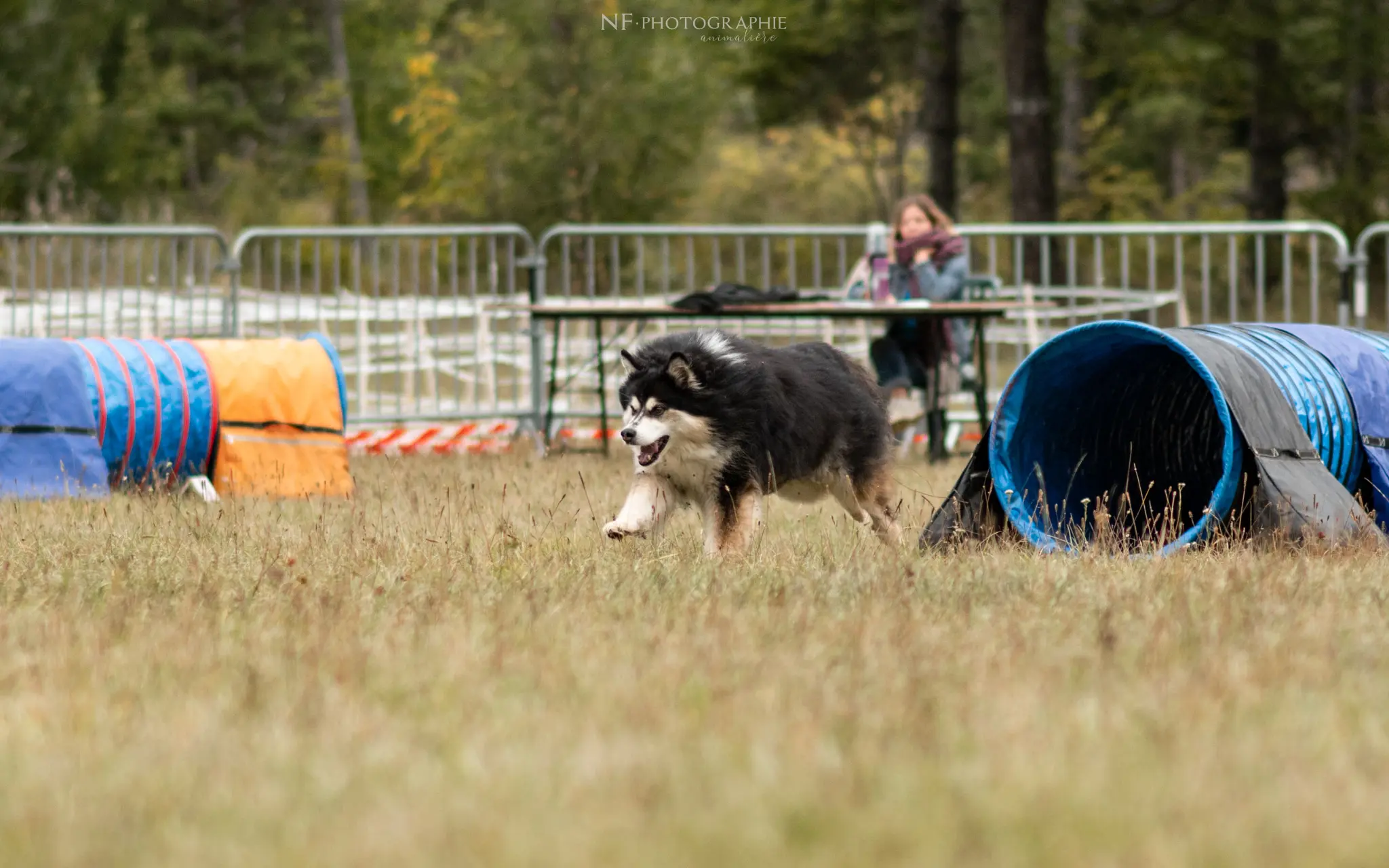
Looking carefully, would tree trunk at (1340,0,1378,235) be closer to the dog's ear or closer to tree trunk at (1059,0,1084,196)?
tree trunk at (1059,0,1084,196)

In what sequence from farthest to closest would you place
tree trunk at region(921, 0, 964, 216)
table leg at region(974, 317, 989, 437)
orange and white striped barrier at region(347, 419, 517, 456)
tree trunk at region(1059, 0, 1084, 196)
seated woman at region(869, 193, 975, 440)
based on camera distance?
tree trunk at region(1059, 0, 1084, 196)
tree trunk at region(921, 0, 964, 216)
orange and white striped barrier at region(347, 419, 517, 456)
seated woman at region(869, 193, 975, 440)
table leg at region(974, 317, 989, 437)

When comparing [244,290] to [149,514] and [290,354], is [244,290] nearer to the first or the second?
[290,354]

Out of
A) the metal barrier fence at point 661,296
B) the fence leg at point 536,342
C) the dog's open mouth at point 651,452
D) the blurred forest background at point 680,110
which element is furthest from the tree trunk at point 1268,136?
the dog's open mouth at point 651,452

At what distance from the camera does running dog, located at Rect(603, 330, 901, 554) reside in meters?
7.00

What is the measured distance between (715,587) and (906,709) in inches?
75.8

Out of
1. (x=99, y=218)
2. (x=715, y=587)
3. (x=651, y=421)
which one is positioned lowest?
(x=715, y=587)

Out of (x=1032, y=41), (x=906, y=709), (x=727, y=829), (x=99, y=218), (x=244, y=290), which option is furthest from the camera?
(x=99, y=218)

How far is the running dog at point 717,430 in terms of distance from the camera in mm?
7004

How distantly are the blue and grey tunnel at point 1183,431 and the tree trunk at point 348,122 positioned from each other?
94.1 ft

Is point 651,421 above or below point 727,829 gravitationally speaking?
above

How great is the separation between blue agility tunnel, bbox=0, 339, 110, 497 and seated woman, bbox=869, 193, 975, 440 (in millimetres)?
5539

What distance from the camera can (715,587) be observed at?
5.86 m

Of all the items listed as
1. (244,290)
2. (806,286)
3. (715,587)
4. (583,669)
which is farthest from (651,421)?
(806,286)

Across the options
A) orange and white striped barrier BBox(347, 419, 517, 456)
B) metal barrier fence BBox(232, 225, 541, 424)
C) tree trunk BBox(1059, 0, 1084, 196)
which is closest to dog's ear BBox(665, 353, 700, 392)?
orange and white striped barrier BBox(347, 419, 517, 456)
